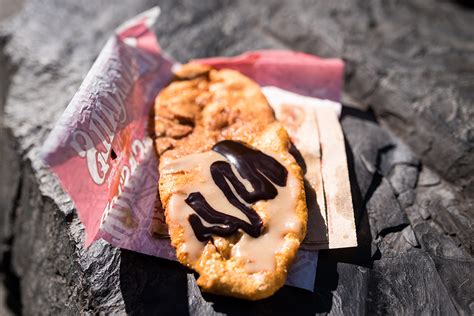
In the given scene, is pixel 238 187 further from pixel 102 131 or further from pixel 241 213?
pixel 102 131

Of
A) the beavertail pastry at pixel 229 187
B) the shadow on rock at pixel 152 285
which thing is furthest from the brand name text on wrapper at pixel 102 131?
the shadow on rock at pixel 152 285

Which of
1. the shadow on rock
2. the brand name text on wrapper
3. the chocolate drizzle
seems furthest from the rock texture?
the brand name text on wrapper

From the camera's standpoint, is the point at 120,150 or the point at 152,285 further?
the point at 120,150

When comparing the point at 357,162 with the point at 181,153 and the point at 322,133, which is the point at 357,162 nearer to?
the point at 322,133

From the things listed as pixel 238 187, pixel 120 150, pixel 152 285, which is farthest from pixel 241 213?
pixel 120 150

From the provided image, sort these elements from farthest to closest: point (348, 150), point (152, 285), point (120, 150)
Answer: point (348, 150) → point (120, 150) → point (152, 285)

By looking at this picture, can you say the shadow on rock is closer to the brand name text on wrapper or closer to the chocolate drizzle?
the chocolate drizzle

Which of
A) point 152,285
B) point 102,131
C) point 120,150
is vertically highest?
point 102,131

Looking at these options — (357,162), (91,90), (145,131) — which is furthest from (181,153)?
(357,162)
